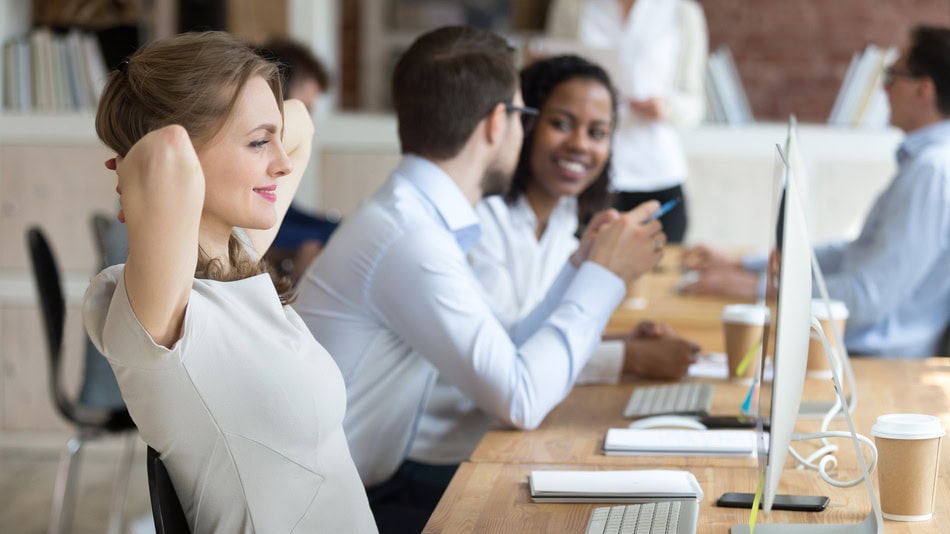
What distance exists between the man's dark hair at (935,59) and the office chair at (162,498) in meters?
2.30

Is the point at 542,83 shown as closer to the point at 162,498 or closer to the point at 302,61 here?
the point at 302,61

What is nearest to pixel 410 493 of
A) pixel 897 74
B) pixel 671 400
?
pixel 671 400

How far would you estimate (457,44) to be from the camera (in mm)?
2059

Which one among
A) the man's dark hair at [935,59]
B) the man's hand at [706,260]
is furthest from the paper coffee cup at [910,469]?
the man's hand at [706,260]

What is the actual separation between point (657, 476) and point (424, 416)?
2.29ft

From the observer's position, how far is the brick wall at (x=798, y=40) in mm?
4723

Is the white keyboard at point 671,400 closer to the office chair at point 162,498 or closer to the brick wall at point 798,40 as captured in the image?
the office chair at point 162,498

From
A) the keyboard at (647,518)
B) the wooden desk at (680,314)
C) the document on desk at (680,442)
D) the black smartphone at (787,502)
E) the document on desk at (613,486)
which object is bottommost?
the wooden desk at (680,314)

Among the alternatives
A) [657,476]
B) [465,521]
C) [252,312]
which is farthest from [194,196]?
[657,476]

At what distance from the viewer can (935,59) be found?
2898 mm

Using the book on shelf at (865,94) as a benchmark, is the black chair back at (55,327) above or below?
below

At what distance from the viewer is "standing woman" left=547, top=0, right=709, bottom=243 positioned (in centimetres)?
388

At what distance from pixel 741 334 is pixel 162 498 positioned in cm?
127

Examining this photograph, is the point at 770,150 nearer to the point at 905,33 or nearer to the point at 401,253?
the point at 905,33
